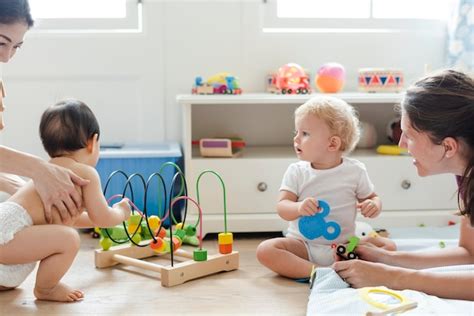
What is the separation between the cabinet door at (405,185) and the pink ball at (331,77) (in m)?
0.35

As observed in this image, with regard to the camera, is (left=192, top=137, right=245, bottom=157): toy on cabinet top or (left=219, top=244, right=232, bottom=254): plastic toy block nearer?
(left=219, top=244, right=232, bottom=254): plastic toy block

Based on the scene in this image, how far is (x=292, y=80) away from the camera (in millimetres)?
2512

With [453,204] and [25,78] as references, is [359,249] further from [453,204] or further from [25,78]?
[25,78]

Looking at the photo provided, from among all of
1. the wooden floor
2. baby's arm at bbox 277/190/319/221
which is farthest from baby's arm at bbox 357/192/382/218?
the wooden floor

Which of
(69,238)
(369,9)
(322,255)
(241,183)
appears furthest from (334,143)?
(369,9)

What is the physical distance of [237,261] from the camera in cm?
192

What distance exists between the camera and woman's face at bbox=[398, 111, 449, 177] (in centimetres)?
145

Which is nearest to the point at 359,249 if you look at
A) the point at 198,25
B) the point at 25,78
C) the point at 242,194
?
the point at 242,194

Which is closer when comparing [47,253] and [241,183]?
[47,253]

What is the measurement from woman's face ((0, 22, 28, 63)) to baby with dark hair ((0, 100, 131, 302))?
17 cm

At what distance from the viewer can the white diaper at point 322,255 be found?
186cm

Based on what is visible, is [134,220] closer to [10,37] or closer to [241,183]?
[241,183]

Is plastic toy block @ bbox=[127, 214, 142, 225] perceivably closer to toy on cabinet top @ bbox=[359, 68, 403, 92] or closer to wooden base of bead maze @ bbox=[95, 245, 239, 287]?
wooden base of bead maze @ bbox=[95, 245, 239, 287]

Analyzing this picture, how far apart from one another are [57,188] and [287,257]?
25.1 inches
